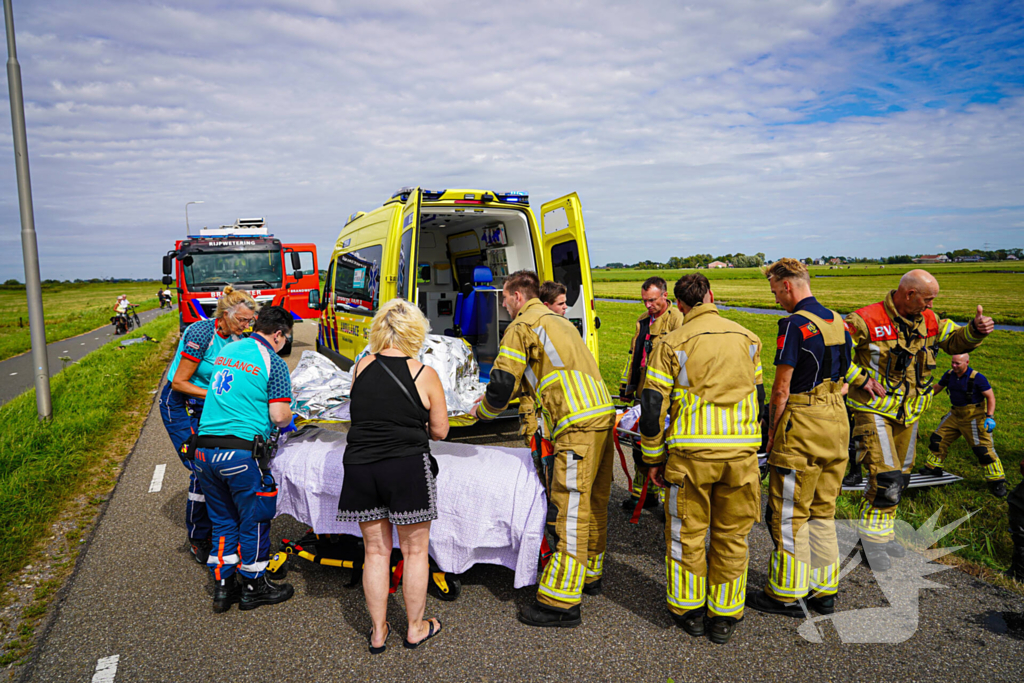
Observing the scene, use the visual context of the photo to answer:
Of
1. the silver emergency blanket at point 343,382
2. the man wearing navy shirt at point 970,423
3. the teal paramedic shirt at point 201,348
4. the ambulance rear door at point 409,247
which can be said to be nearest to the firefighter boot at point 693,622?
the silver emergency blanket at point 343,382

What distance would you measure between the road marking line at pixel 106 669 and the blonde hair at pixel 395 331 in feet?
6.81

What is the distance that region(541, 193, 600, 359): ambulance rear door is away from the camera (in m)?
5.89

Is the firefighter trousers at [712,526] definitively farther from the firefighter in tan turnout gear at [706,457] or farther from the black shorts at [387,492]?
the black shorts at [387,492]

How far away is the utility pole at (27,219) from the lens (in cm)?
683

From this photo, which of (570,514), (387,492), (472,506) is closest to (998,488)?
(570,514)

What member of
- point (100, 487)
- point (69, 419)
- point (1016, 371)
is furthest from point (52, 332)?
point (1016, 371)

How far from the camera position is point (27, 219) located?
6.96 metres

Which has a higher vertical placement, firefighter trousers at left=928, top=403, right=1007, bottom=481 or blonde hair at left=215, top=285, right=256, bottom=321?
blonde hair at left=215, top=285, right=256, bottom=321

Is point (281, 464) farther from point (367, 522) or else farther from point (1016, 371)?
point (1016, 371)

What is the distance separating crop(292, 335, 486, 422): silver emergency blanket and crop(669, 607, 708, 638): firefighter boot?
1945 mm

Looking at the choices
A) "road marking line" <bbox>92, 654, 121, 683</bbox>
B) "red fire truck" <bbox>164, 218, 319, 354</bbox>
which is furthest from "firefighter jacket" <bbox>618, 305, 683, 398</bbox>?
"red fire truck" <bbox>164, 218, 319, 354</bbox>

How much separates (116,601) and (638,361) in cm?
412

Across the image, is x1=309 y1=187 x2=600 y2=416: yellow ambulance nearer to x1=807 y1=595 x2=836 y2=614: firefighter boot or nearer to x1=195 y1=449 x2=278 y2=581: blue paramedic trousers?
x1=195 y1=449 x2=278 y2=581: blue paramedic trousers

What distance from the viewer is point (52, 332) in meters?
24.5
